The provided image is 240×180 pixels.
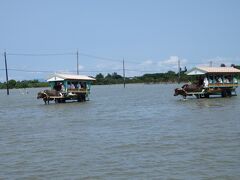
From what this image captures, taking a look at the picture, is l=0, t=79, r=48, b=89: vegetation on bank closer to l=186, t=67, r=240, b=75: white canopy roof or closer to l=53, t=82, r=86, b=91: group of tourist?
l=53, t=82, r=86, b=91: group of tourist

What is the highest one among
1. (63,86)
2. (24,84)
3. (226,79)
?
(24,84)

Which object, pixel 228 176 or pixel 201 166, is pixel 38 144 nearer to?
pixel 201 166

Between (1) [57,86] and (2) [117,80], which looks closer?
(1) [57,86]

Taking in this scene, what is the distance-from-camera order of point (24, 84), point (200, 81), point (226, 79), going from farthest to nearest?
1. point (24, 84)
2. point (226, 79)
3. point (200, 81)

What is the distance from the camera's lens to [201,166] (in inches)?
393

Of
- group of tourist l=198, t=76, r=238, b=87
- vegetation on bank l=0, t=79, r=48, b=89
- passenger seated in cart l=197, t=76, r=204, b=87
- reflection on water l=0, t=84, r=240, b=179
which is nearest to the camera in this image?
reflection on water l=0, t=84, r=240, b=179

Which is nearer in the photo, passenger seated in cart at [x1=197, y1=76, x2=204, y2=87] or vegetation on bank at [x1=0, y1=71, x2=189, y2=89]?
passenger seated in cart at [x1=197, y1=76, x2=204, y2=87]

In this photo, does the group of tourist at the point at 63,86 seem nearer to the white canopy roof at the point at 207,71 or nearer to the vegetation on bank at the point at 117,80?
the white canopy roof at the point at 207,71

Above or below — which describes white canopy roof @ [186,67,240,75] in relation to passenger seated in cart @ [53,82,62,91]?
above

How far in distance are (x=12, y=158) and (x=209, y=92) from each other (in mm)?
25812

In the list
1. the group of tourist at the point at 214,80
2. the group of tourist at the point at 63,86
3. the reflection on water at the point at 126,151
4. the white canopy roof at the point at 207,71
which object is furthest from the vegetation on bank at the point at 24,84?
the reflection on water at the point at 126,151

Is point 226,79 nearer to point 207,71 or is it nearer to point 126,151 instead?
point 207,71

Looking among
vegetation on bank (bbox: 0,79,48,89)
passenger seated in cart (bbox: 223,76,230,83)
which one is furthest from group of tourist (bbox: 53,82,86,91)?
vegetation on bank (bbox: 0,79,48,89)

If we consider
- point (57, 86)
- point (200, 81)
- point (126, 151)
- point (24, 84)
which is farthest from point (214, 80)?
point (24, 84)
